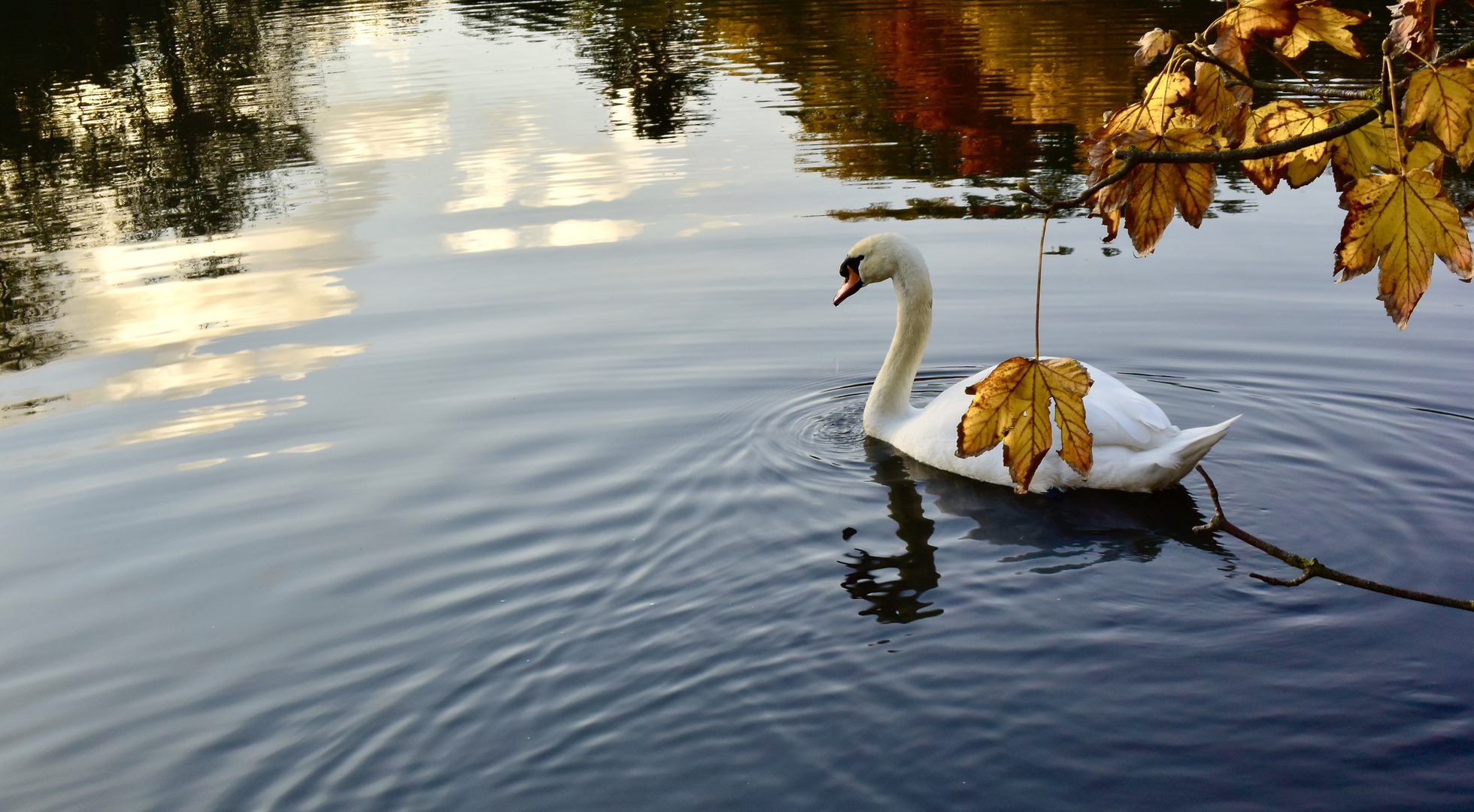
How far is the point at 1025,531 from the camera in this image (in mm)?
6109

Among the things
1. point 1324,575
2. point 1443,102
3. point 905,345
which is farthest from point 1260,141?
point 905,345

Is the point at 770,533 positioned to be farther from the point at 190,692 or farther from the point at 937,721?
the point at 190,692

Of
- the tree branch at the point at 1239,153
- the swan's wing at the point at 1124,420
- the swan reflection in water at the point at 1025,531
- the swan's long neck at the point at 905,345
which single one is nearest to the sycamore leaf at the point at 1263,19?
the tree branch at the point at 1239,153

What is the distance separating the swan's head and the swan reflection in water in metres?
1.74

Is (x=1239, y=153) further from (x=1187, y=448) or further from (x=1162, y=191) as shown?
(x=1187, y=448)

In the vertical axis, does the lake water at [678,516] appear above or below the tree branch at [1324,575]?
below

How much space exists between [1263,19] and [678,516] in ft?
15.2

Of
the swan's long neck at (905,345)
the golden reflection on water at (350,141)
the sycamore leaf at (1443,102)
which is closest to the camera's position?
the sycamore leaf at (1443,102)

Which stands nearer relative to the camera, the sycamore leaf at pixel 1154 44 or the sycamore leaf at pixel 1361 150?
Answer: the sycamore leaf at pixel 1361 150

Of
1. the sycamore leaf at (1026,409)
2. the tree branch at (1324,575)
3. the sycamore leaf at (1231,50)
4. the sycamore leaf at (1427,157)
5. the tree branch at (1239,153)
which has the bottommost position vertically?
the tree branch at (1324,575)

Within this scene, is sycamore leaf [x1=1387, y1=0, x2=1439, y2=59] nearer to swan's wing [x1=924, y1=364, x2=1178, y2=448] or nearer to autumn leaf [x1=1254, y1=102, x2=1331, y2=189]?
autumn leaf [x1=1254, y1=102, x2=1331, y2=189]

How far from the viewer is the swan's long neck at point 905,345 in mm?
7715

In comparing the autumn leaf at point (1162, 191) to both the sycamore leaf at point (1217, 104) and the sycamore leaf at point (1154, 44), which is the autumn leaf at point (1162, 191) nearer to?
the sycamore leaf at point (1217, 104)

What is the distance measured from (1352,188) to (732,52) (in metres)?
25.7
